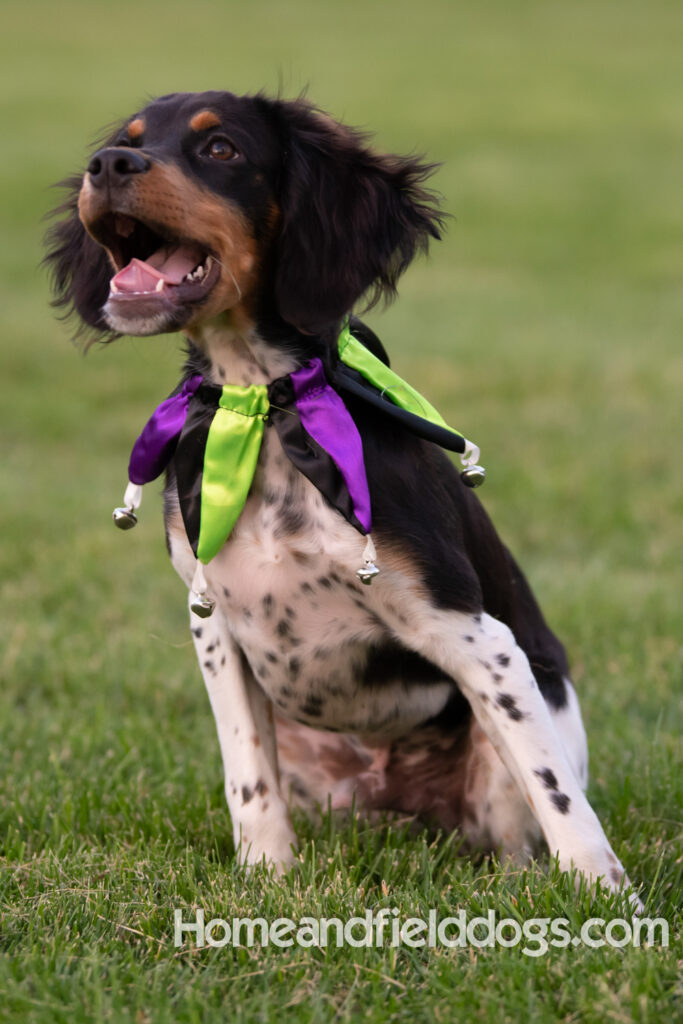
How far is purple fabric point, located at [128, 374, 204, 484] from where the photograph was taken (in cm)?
346

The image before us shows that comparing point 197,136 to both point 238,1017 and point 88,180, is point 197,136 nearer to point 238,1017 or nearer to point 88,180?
point 88,180

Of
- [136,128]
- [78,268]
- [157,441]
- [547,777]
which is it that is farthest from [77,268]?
[547,777]

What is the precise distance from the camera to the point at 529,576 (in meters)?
6.69

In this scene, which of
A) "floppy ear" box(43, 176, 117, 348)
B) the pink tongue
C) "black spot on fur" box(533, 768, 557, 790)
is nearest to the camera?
the pink tongue

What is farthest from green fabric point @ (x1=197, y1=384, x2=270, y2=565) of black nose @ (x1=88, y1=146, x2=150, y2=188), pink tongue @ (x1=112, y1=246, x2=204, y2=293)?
black nose @ (x1=88, y1=146, x2=150, y2=188)

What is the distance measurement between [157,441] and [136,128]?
84 cm

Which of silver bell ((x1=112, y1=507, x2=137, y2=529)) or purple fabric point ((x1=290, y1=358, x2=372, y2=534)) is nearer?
purple fabric point ((x1=290, y1=358, x2=372, y2=534))

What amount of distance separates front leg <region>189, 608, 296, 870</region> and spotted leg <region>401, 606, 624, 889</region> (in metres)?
0.60

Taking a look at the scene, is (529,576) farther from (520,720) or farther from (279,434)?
(279,434)

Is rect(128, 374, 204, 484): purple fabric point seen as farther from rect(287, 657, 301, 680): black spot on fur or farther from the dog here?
rect(287, 657, 301, 680): black spot on fur

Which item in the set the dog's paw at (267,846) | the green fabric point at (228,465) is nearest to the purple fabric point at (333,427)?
the green fabric point at (228,465)

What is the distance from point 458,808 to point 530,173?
21543 millimetres

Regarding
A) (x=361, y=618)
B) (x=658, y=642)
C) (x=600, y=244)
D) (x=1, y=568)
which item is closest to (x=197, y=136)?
(x=361, y=618)

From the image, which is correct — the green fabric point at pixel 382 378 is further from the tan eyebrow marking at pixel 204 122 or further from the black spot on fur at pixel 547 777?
the black spot on fur at pixel 547 777
